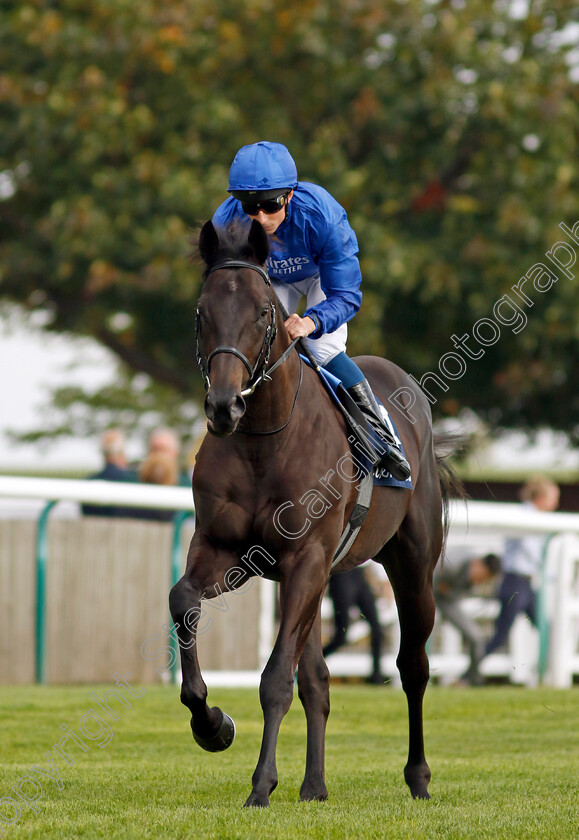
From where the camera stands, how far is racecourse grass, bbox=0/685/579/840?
392cm

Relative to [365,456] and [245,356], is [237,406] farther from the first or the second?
[365,456]

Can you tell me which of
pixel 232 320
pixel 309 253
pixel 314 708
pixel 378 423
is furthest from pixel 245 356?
pixel 314 708

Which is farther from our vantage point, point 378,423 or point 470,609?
point 470,609

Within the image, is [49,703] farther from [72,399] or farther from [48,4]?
[72,399]

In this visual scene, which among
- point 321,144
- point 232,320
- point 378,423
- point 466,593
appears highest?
point 321,144

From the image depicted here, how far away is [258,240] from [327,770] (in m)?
2.69

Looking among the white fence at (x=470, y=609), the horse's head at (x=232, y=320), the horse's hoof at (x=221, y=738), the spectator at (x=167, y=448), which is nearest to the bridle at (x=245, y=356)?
the horse's head at (x=232, y=320)

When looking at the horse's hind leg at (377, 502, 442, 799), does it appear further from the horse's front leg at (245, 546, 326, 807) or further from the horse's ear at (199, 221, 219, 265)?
the horse's ear at (199, 221, 219, 265)

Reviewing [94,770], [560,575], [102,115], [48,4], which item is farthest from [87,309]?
[94,770]

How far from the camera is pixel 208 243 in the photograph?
439cm

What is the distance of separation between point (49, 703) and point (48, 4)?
1218 cm

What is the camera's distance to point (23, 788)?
4.73 m

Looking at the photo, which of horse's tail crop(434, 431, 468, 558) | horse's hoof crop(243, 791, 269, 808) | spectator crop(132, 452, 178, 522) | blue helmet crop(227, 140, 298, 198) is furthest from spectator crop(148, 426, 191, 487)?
horse's hoof crop(243, 791, 269, 808)

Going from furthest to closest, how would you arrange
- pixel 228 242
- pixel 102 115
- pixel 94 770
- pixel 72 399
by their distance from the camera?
1. pixel 72 399
2. pixel 102 115
3. pixel 94 770
4. pixel 228 242
